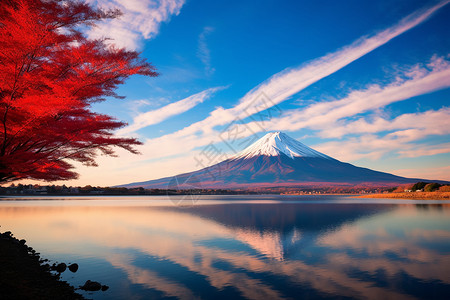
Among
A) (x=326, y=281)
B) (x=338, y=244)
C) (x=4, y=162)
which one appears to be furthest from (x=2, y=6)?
(x=338, y=244)


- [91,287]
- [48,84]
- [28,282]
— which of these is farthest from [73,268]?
[48,84]

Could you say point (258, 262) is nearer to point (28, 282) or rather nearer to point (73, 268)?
point (73, 268)

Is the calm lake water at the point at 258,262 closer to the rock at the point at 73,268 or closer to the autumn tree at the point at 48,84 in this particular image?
the rock at the point at 73,268

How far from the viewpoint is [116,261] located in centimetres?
1422

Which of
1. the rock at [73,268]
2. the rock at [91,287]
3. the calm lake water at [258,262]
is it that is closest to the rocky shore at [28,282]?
the rock at [91,287]

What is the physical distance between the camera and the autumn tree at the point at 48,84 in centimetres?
874

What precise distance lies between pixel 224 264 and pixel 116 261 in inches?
207

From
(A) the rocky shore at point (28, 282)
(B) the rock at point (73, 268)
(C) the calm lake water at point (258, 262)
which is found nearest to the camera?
(A) the rocky shore at point (28, 282)

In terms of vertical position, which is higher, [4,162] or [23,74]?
[23,74]

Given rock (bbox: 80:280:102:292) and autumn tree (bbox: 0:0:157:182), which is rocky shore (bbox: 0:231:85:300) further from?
autumn tree (bbox: 0:0:157:182)

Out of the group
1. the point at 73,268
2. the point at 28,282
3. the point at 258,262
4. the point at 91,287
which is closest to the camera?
the point at 28,282

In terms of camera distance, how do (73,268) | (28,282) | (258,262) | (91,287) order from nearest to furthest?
(28,282) → (91,287) → (73,268) → (258,262)

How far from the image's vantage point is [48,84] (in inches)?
378

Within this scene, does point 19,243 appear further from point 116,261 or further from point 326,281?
point 326,281
